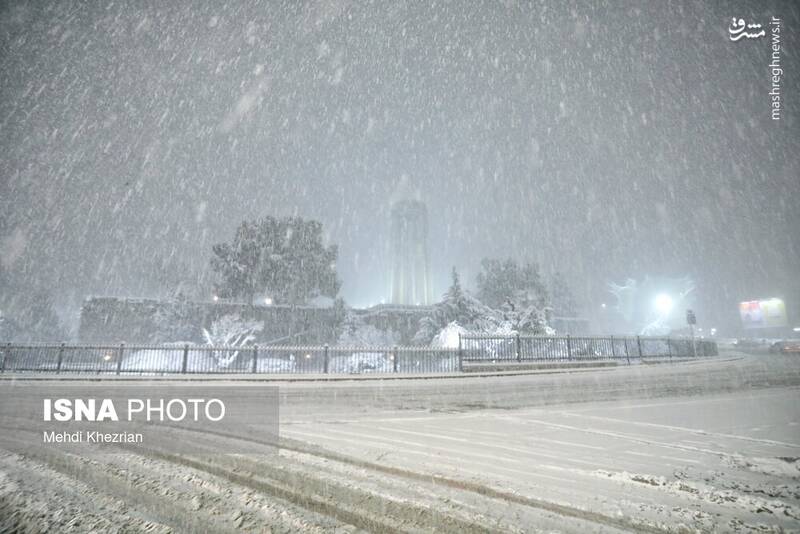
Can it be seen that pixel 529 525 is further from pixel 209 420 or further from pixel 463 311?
pixel 463 311

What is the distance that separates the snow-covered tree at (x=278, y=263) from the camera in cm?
3797

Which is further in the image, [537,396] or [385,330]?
[385,330]

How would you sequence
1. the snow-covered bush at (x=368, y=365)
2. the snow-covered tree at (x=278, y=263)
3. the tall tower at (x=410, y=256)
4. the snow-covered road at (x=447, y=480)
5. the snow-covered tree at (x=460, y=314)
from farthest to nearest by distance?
the tall tower at (x=410, y=256) < the snow-covered tree at (x=278, y=263) < the snow-covered tree at (x=460, y=314) < the snow-covered bush at (x=368, y=365) < the snow-covered road at (x=447, y=480)

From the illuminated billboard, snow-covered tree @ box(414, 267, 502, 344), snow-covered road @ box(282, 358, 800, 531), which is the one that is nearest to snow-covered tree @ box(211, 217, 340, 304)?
snow-covered tree @ box(414, 267, 502, 344)

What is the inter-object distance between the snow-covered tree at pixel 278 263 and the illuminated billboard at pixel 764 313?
7455 centimetres

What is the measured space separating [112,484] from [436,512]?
7.96 feet

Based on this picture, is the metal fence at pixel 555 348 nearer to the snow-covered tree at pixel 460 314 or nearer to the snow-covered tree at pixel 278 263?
the snow-covered tree at pixel 460 314

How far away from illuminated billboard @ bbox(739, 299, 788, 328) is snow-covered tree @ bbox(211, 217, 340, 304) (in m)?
74.6

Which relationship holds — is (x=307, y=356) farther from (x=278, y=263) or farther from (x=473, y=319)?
(x=278, y=263)

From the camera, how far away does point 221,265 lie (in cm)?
3766

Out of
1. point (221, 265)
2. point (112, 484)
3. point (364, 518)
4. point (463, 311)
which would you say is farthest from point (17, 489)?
point (221, 265)

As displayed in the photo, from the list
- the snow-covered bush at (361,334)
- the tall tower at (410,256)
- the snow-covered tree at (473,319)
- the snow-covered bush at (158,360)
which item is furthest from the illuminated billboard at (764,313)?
the tall tower at (410,256)

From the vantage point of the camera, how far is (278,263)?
40062mm

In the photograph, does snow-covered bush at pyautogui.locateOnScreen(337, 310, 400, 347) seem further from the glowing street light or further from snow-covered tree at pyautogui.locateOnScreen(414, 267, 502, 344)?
the glowing street light
